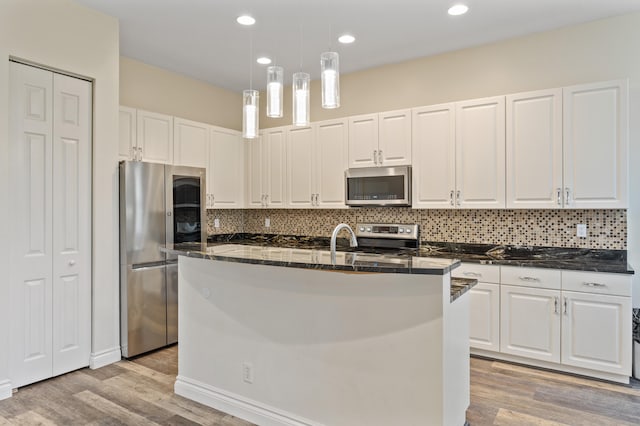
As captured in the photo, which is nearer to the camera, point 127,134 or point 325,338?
point 325,338

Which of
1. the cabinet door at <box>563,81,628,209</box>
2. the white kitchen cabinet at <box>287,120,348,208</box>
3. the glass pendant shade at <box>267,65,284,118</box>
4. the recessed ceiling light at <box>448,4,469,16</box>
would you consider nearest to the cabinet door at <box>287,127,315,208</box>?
the white kitchen cabinet at <box>287,120,348,208</box>

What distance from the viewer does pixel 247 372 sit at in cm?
267

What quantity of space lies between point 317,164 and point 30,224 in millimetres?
2844

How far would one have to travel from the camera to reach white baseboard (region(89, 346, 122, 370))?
3.46 meters

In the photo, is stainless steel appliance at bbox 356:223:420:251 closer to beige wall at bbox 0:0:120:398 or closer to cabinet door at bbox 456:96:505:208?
cabinet door at bbox 456:96:505:208

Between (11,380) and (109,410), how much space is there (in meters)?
0.87

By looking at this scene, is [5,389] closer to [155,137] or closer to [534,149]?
[155,137]

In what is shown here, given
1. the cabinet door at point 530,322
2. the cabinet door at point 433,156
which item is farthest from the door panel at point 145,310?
the cabinet door at point 530,322

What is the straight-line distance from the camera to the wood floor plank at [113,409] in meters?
2.60

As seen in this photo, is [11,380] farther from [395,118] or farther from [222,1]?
[395,118]

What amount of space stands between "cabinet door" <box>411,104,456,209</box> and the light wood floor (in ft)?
5.23

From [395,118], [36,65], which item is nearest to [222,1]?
[36,65]

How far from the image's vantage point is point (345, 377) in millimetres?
2285

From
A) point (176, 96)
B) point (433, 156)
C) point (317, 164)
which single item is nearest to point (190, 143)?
point (176, 96)
